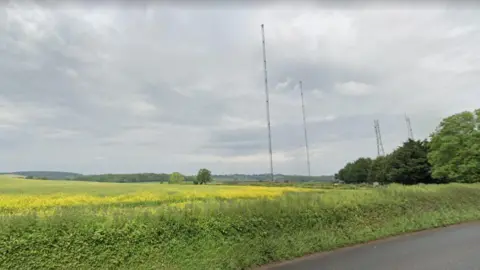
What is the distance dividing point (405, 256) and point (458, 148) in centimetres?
2954

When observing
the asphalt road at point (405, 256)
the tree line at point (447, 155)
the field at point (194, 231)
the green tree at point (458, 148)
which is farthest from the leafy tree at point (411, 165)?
the field at point (194, 231)

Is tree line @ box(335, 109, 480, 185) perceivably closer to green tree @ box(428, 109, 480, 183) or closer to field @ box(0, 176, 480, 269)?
green tree @ box(428, 109, 480, 183)

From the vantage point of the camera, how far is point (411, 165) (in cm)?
4472

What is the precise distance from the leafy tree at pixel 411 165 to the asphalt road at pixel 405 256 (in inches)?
1430

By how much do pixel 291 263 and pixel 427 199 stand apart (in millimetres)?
8378

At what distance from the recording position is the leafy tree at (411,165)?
43.7 meters

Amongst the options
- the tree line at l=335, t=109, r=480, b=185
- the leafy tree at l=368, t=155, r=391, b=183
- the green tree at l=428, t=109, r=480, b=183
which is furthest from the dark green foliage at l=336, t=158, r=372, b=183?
the green tree at l=428, t=109, r=480, b=183

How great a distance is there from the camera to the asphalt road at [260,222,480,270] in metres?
7.35

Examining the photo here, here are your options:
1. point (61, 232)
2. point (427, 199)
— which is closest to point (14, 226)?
point (61, 232)

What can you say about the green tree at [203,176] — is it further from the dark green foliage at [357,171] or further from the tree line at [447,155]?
the dark green foliage at [357,171]

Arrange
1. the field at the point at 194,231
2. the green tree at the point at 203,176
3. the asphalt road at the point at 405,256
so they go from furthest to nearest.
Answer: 1. the green tree at the point at 203,176
2. the asphalt road at the point at 405,256
3. the field at the point at 194,231

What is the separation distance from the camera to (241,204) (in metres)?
8.06

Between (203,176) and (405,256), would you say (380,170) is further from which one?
(405,256)

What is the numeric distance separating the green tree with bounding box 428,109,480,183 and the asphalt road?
22.3 metres
